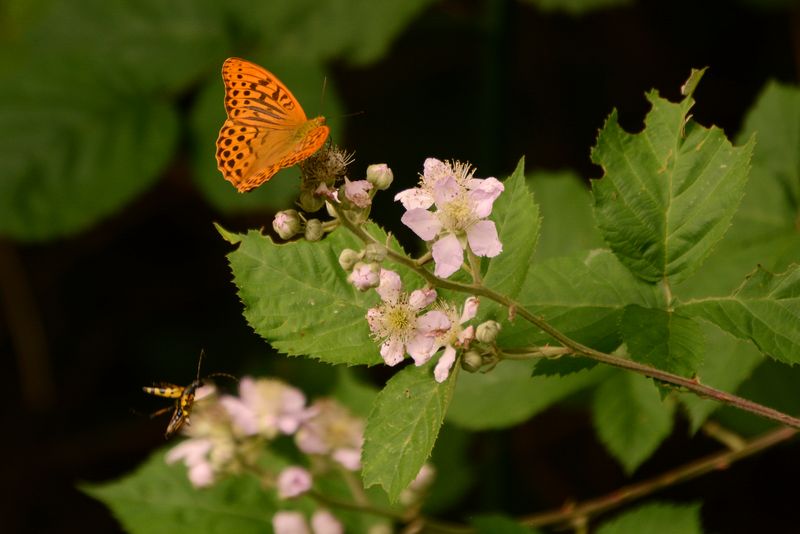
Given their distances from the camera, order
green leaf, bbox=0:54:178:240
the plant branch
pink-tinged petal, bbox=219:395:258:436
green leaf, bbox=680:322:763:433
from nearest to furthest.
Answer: green leaf, bbox=680:322:763:433 < the plant branch < pink-tinged petal, bbox=219:395:258:436 < green leaf, bbox=0:54:178:240

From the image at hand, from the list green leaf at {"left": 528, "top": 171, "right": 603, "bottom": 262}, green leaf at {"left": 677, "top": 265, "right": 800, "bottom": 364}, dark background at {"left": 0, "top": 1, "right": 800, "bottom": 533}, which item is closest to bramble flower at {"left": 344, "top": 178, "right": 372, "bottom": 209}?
green leaf at {"left": 677, "top": 265, "right": 800, "bottom": 364}

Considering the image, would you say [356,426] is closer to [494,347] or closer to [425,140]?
[494,347]

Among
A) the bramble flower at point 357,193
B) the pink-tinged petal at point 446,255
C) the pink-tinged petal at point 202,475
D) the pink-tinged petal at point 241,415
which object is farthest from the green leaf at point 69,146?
the pink-tinged petal at point 446,255

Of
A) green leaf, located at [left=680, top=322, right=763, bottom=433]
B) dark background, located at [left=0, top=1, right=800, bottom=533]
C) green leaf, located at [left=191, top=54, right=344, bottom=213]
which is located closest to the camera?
green leaf, located at [left=680, top=322, right=763, bottom=433]

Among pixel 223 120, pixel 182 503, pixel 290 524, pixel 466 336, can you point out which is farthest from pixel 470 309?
pixel 223 120

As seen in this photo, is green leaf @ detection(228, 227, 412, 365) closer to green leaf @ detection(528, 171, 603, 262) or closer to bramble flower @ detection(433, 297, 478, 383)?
bramble flower @ detection(433, 297, 478, 383)

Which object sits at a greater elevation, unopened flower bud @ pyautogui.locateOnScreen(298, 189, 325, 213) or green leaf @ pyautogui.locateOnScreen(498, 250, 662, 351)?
unopened flower bud @ pyautogui.locateOnScreen(298, 189, 325, 213)
